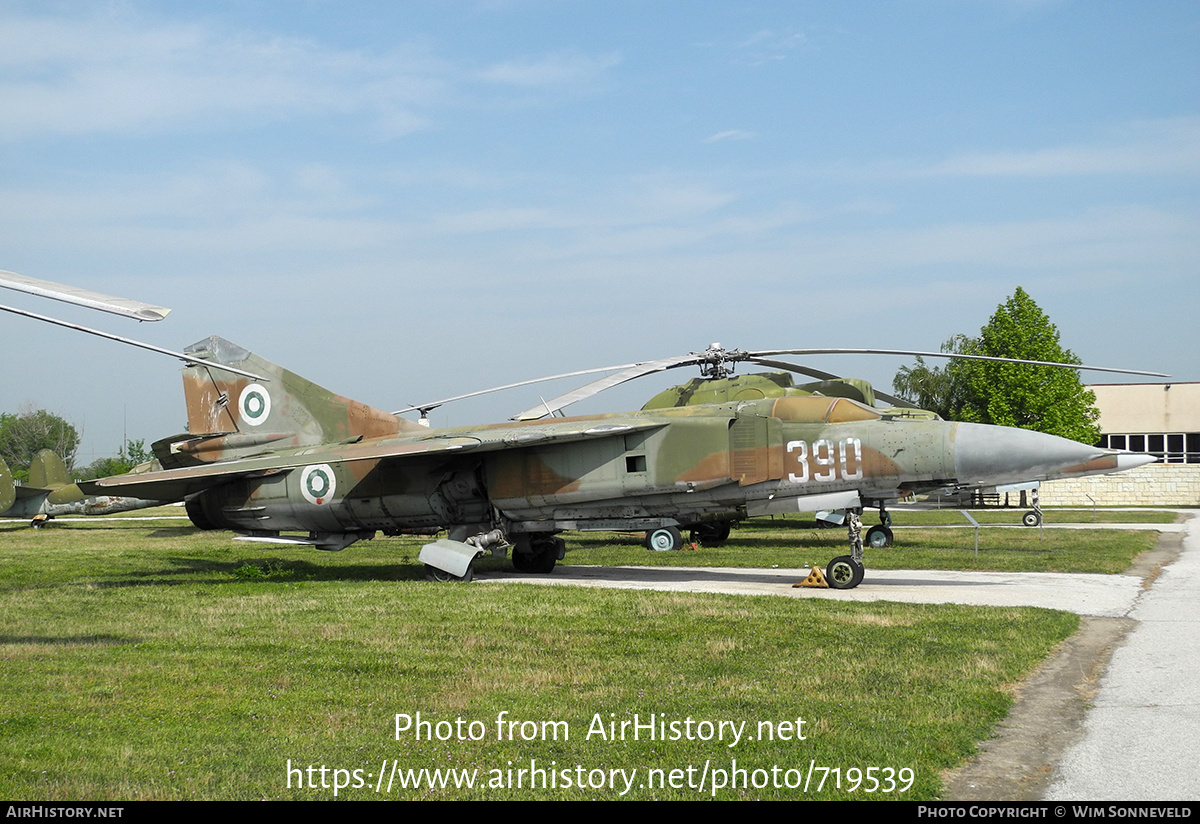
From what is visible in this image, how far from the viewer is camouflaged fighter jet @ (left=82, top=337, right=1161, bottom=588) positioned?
1488cm

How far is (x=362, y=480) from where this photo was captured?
17438 millimetres

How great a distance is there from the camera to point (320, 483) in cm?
1752

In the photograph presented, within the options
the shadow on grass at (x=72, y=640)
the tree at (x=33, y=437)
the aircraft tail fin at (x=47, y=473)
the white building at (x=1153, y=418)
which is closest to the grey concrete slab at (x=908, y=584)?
the shadow on grass at (x=72, y=640)

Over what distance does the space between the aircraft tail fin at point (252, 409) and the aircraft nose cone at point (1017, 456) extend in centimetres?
1000

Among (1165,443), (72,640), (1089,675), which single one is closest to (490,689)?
(1089,675)

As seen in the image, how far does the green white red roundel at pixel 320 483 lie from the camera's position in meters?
17.5

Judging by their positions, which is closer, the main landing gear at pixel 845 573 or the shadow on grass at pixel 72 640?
the shadow on grass at pixel 72 640

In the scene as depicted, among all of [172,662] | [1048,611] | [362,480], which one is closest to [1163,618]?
[1048,611]

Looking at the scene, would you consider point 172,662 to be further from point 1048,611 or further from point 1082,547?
point 1082,547

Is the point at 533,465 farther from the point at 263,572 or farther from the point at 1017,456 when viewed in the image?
the point at 1017,456

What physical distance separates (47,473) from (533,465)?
96.5 feet

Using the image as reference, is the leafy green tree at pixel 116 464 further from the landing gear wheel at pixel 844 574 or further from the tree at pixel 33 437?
the landing gear wheel at pixel 844 574

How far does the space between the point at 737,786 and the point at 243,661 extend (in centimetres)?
539

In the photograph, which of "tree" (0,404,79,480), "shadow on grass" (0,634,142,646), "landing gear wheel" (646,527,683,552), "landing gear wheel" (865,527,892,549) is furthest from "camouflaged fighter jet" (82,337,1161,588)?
"tree" (0,404,79,480)
